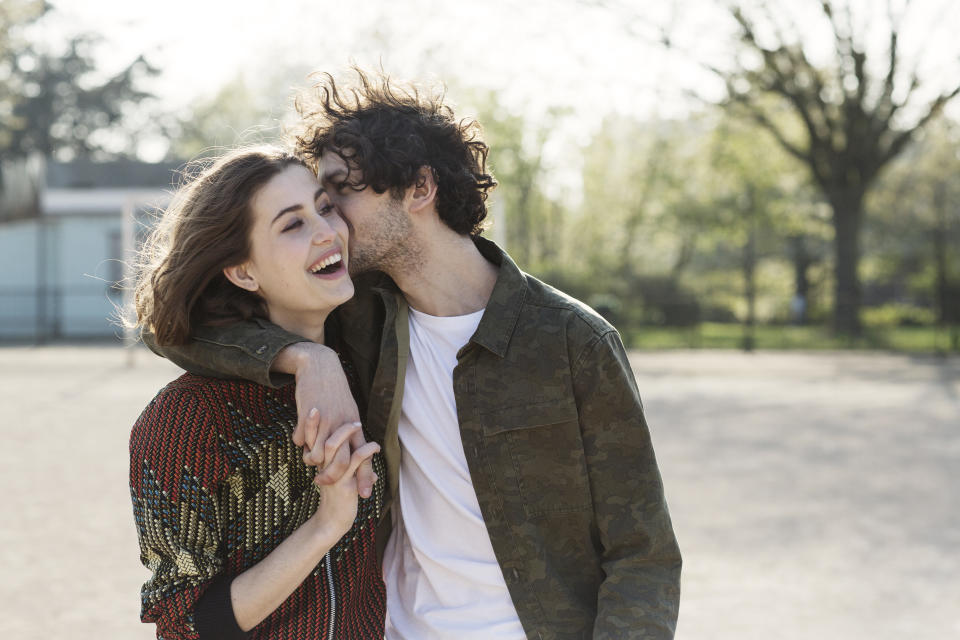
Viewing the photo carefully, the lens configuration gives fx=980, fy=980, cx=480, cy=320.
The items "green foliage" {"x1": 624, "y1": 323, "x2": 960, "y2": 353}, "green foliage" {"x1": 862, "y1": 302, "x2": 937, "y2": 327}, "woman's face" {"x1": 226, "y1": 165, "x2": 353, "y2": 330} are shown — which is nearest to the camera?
"woman's face" {"x1": 226, "y1": 165, "x2": 353, "y2": 330}

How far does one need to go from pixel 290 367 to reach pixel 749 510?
18.7 feet

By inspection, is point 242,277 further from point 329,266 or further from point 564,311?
point 564,311

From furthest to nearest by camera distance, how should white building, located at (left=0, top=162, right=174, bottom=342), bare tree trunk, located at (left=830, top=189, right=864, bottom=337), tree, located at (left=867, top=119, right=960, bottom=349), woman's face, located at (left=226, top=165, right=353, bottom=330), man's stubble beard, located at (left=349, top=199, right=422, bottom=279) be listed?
white building, located at (left=0, top=162, right=174, bottom=342)
bare tree trunk, located at (left=830, top=189, right=864, bottom=337)
tree, located at (left=867, top=119, right=960, bottom=349)
man's stubble beard, located at (left=349, top=199, right=422, bottom=279)
woman's face, located at (left=226, top=165, right=353, bottom=330)

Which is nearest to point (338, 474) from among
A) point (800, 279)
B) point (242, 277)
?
point (242, 277)

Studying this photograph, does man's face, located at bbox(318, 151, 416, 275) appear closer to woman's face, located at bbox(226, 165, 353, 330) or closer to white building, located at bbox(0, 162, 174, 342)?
woman's face, located at bbox(226, 165, 353, 330)

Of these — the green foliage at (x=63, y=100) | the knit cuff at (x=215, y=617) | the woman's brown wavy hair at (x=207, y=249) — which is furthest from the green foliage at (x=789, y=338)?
the green foliage at (x=63, y=100)

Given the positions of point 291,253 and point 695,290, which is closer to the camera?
point 291,253

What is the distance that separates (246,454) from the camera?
212cm

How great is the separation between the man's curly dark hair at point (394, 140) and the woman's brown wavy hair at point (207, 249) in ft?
0.92

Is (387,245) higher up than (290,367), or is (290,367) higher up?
(387,245)

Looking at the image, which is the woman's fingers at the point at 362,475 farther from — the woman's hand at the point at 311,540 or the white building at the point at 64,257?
the white building at the point at 64,257

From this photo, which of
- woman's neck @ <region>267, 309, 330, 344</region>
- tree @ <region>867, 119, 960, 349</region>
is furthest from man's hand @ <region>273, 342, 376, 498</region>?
tree @ <region>867, 119, 960, 349</region>

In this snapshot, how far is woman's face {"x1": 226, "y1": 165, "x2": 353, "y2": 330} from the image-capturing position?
2307 millimetres

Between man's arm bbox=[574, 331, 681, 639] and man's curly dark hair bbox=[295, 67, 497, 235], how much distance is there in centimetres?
70
